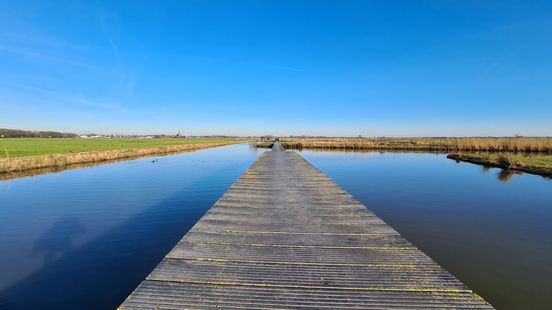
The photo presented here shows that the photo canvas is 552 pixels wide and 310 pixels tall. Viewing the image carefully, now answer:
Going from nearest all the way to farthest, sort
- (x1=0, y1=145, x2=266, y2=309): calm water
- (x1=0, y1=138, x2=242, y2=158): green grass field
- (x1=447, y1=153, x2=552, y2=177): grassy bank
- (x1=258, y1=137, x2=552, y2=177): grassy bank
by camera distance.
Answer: (x1=0, y1=145, x2=266, y2=309): calm water < (x1=447, y1=153, x2=552, y2=177): grassy bank < (x1=258, y1=137, x2=552, y2=177): grassy bank < (x1=0, y1=138, x2=242, y2=158): green grass field

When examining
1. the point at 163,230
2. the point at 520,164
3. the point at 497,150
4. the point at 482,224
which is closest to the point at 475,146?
the point at 497,150

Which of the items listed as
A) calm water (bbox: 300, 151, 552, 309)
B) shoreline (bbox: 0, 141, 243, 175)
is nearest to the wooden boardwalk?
calm water (bbox: 300, 151, 552, 309)

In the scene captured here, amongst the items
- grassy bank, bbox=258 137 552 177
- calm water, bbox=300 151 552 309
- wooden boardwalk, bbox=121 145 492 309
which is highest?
grassy bank, bbox=258 137 552 177

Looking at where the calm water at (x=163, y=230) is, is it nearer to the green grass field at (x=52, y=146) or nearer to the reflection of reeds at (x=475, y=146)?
the green grass field at (x=52, y=146)

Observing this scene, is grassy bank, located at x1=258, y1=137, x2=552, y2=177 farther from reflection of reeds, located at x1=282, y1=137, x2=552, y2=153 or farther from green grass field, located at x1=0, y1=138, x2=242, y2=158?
green grass field, located at x1=0, y1=138, x2=242, y2=158

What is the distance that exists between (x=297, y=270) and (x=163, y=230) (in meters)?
6.40

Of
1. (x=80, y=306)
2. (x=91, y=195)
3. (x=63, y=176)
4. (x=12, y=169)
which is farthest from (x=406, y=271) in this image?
(x=12, y=169)

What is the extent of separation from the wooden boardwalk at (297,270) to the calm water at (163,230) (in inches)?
77.4

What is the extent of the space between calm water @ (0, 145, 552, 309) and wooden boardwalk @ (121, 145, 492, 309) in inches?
77.4

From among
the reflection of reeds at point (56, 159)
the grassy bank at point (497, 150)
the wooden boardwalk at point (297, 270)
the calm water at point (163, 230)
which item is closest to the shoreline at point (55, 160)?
the reflection of reeds at point (56, 159)

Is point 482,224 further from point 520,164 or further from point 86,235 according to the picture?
point 520,164

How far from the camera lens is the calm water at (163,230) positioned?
5.53 m

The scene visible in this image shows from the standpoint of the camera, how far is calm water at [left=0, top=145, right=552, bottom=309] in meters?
5.53

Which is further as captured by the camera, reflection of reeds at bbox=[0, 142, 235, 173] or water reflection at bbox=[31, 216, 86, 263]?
reflection of reeds at bbox=[0, 142, 235, 173]
